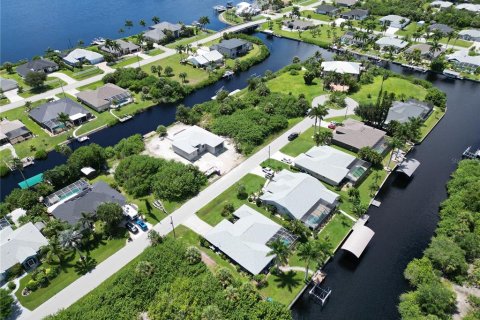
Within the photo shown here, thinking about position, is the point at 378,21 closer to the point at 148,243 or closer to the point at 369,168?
the point at 369,168

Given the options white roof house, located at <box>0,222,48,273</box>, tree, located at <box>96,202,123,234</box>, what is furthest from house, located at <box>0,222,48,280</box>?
tree, located at <box>96,202,123,234</box>

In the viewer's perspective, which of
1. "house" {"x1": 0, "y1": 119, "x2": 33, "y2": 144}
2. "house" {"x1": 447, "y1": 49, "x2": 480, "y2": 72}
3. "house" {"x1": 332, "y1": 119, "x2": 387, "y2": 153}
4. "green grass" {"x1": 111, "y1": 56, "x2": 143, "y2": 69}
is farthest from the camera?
"green grass" {"x1": 111, "y1": 56, "x2": 143, "y2": 69}

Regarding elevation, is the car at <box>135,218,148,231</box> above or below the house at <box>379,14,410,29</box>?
below

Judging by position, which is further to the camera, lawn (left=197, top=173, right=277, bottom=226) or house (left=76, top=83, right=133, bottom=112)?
house (left=76, top=83, right=133, bottom=112)

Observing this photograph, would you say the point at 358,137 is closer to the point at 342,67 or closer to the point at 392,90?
the point at 392,90

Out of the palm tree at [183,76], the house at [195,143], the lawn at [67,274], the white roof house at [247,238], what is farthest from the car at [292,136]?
the palm tree at [183,76]

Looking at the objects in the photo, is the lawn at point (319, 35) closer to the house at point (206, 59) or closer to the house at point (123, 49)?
the house at point (206, 59)

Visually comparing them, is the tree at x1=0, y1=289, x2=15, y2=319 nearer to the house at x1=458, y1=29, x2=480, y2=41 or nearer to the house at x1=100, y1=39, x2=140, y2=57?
the house at x1=100, y1=39, x2=140, y2=57
